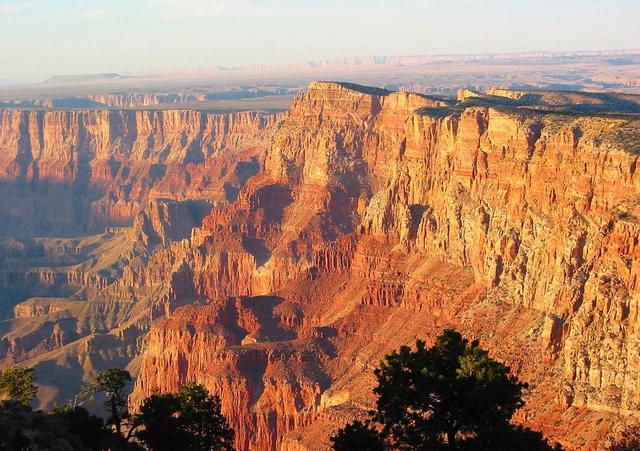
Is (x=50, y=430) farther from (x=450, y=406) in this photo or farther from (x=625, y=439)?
(x=625, y=439)

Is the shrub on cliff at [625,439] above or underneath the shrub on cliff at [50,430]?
underneath

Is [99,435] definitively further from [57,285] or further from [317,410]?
[57,285]

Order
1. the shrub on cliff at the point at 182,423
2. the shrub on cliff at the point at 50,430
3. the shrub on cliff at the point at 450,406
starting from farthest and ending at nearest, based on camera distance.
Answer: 1. the shrub on cliff at the point at 182,423
2. the shrub on cliff at the point at 450,406
3. the shrub on cliff at the point at 50,430

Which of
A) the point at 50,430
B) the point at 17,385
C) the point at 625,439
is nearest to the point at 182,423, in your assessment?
the point at 17,385

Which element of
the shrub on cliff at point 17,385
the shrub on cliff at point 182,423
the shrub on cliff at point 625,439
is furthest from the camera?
the shrub on cliff at point 17,385

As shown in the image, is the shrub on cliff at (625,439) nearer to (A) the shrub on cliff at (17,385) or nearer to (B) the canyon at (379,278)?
(B) the canyon at (379,278)

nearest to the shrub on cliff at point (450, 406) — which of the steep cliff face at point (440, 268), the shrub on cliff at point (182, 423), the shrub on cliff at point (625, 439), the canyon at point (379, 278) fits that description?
the shrub on cliff at point (625, 439)

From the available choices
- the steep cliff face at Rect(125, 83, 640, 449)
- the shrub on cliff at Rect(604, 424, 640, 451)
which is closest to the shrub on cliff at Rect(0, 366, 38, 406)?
the steep cliff face at Rect(125, 83, 640, 449)

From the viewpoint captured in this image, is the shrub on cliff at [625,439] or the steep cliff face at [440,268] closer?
the shrub on cliff at [625,439]

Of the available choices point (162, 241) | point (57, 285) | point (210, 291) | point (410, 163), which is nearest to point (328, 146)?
point (210, 291)
